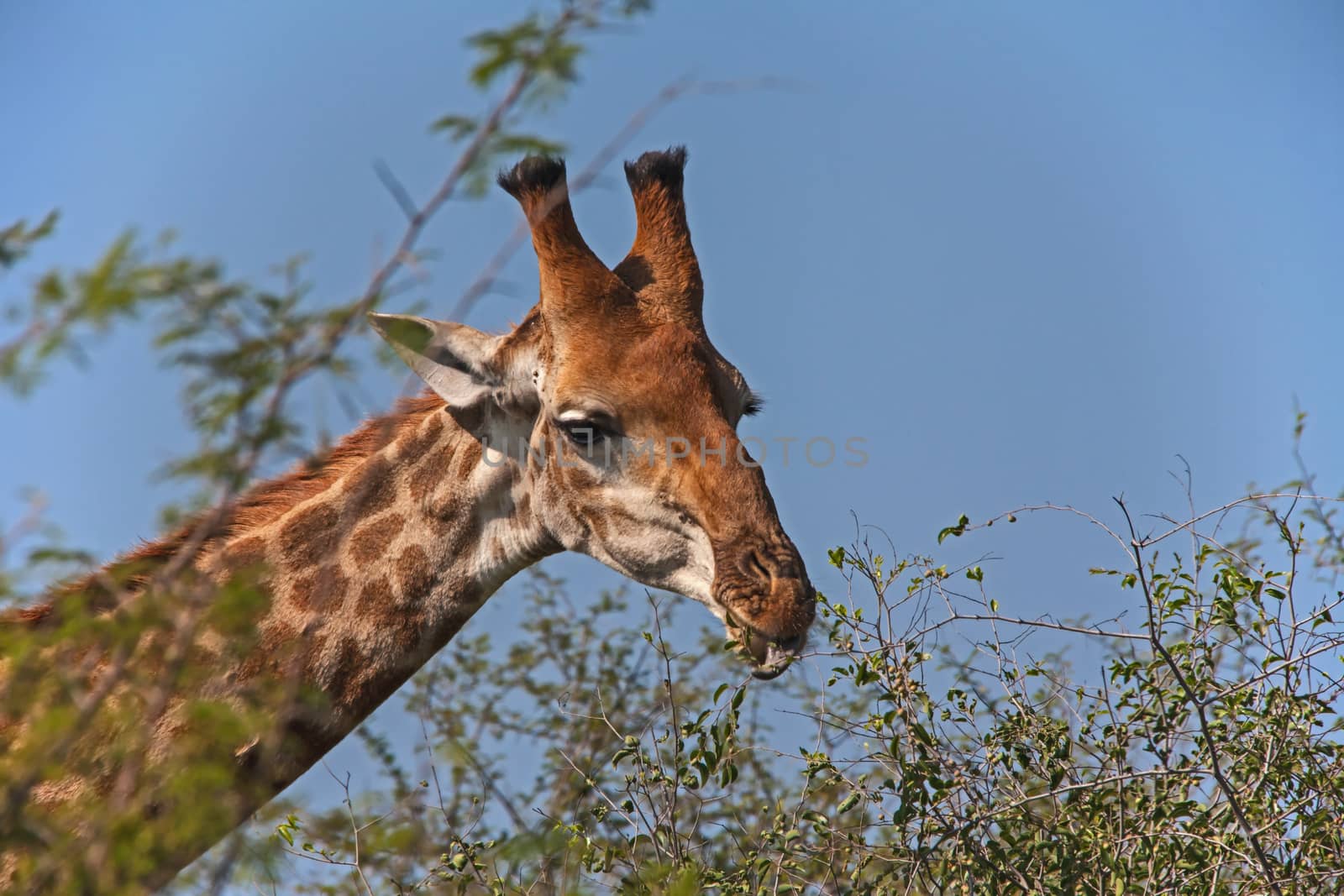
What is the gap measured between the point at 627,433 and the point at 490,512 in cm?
58

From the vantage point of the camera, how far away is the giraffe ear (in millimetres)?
4863

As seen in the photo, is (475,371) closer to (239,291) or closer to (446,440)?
(446,440)

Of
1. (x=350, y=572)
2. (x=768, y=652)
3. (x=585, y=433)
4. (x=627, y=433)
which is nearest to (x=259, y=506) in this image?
(x=350, y=572)

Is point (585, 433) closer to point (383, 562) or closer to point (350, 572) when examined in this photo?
point (383, 562)

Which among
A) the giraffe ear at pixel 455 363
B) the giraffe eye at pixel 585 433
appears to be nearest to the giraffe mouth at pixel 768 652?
the giraffe eye at pixel 585 433

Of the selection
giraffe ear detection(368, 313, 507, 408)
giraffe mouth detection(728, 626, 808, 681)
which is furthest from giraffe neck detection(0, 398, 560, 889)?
giraffe mouth detection(728, 626, 808, 681)

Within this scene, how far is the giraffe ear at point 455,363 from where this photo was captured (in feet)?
16.0

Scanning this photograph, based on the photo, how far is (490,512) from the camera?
4781 millimetres

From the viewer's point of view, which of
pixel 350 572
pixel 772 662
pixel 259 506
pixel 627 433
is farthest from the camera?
pixel 259 506

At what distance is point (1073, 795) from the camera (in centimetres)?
448

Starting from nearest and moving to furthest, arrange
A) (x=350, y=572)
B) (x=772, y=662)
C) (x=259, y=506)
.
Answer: (x=772, y=662) < (x=350, y=572) < (x=259, y=506)

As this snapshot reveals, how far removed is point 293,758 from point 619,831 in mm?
1174

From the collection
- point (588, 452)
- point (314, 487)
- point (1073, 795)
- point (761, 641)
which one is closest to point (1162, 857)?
point (1073, 795)

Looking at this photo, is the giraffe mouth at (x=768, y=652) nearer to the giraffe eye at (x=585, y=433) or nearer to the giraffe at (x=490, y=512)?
the giraffe at (x=490, y=512)
